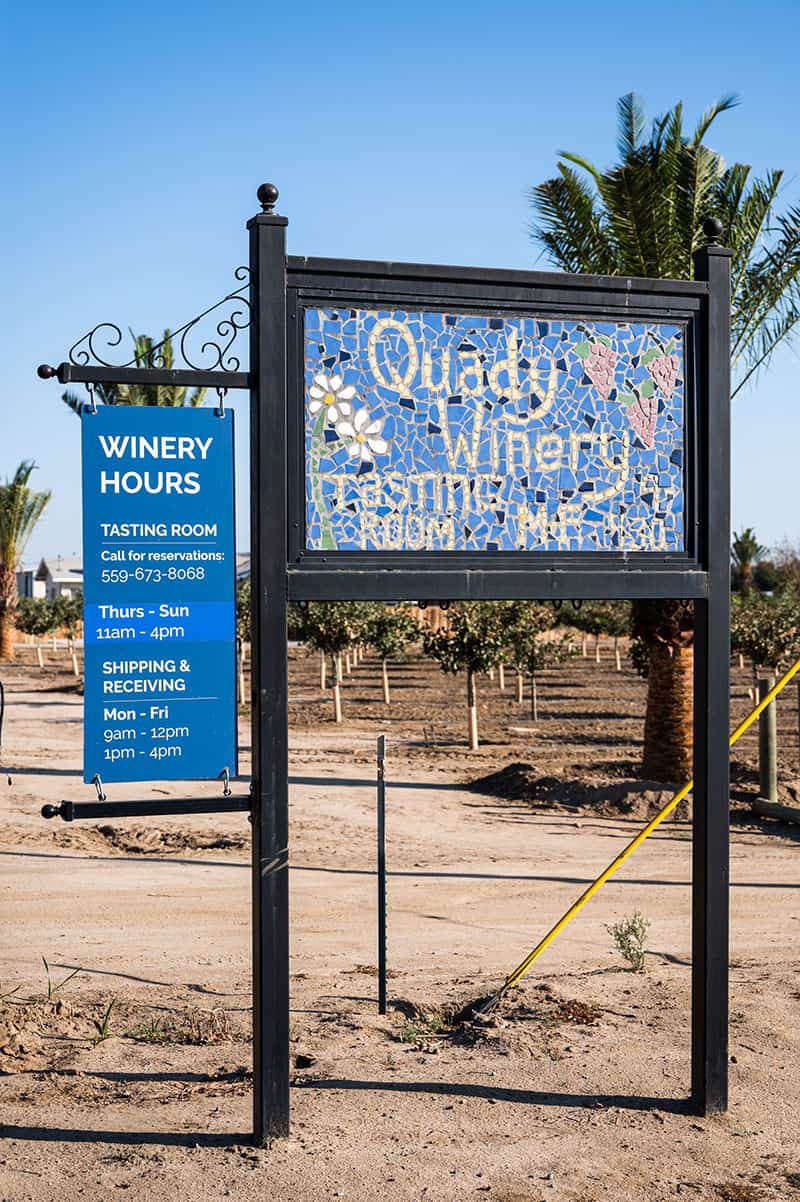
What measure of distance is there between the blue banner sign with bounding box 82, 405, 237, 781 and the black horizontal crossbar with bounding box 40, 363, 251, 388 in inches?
5.1

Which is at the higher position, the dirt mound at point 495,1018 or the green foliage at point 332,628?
the green foliage at point 332,628

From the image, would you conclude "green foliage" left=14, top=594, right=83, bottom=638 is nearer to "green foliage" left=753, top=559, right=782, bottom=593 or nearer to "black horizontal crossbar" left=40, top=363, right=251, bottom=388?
"green foliage" left=753, top=559, right=782, bottom=593

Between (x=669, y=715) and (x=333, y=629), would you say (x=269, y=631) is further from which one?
(x=333, y=629)

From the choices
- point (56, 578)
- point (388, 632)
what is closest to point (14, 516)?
point (388, 632)

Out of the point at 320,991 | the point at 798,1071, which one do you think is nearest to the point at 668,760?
the point at 320,991

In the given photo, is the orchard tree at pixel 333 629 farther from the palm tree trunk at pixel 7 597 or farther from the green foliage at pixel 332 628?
the palm tree trunk at pixel 7 597

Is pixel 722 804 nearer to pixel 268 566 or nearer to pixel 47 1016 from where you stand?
pixel 268 566

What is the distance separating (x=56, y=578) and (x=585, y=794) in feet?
323

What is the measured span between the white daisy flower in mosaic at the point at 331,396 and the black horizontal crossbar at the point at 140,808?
1.70 meters

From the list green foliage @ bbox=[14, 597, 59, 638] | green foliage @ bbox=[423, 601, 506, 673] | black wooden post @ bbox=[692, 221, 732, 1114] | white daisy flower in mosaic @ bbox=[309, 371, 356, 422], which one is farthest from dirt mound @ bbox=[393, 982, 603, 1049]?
green foliage @ bbox=[14, 597, 59, 638]

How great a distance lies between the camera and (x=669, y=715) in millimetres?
18297

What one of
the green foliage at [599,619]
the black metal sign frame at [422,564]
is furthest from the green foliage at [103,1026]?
the green foliage at [599,619]

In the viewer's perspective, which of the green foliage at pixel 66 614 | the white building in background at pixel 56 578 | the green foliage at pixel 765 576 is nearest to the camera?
the green foliage at pixel 66 614

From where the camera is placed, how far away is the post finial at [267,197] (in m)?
5.32
